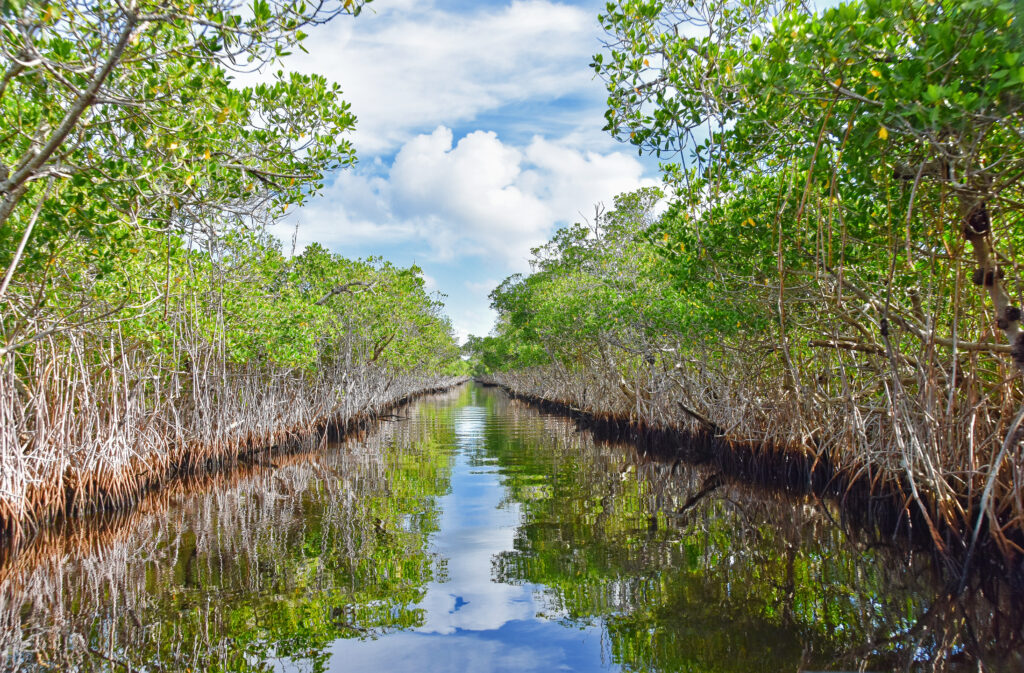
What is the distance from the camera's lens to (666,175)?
665 centimetres

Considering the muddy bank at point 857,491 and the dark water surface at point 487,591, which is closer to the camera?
the dark water surface at point 487,591

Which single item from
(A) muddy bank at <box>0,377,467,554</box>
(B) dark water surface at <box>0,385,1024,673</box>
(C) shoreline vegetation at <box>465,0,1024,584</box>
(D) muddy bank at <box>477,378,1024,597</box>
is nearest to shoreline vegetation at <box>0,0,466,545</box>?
(A) muddy bank at <box>0,377,467,554</box>

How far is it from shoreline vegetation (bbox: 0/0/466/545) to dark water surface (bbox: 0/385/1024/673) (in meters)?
1.17

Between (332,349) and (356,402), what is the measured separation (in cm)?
273

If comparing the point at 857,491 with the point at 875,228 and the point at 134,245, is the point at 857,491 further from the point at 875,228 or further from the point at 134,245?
the point at 134,245

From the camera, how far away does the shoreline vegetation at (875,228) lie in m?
3.63

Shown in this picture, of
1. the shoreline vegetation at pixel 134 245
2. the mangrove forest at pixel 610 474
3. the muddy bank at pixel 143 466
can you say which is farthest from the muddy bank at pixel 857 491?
the muddy bank at pixel 143 466

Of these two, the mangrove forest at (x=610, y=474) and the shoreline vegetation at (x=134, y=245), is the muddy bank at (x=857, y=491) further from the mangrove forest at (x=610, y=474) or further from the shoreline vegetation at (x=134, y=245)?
the shoreline vegetation at (x=134, y=245)

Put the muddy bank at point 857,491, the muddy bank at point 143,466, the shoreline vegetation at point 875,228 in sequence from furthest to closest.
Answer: the muddy bank at point 143,466
the muddy bank at point 857,491
the shoreline vegetation at point 875,228

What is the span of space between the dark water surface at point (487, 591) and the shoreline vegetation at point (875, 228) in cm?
104

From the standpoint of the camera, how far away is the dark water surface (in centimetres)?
395

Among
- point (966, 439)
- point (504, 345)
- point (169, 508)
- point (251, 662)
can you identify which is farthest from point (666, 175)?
point (504, 345)

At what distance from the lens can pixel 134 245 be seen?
5.95 meters

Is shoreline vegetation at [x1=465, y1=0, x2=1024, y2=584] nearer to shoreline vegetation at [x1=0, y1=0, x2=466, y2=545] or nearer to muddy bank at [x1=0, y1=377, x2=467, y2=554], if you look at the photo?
shoreline vegetation at [x1=0, y1=0, x2=466, y2=545]
